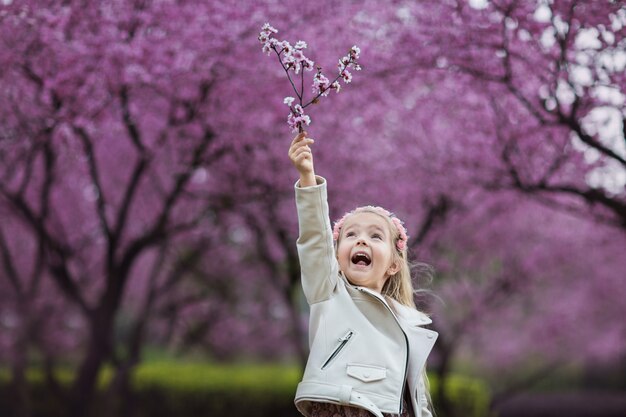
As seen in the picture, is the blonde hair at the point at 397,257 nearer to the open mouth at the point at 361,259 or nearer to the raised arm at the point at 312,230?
the open mouth at the point at 361,259

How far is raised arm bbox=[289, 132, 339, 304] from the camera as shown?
2691 mm

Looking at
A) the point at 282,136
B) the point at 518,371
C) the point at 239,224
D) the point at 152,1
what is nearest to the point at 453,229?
the point at 239,224

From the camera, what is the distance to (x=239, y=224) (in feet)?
35.9

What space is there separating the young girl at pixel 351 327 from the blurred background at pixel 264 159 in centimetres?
64

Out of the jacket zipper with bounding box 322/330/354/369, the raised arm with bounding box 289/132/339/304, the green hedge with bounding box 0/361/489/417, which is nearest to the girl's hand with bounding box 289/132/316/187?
the raised arm with bounding box 289/132/339/304

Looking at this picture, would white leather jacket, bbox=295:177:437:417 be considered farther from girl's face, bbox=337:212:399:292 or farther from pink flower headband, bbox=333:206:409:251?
pink flower headband, bbox=333:206:409:251

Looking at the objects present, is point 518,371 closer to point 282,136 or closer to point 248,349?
point 248,349

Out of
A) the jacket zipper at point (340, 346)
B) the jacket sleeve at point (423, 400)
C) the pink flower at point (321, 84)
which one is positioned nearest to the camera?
the pink flower at point (321, 84)

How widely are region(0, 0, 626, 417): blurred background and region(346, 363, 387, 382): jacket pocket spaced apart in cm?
88

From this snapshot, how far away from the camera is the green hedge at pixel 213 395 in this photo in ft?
41.9

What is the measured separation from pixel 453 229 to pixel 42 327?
672 centimetres

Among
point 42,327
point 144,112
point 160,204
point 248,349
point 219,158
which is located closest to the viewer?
point 144,112

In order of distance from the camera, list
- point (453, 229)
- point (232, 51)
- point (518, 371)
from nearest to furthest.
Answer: point (232, 51) < point (453, 229) < point (518, 371)

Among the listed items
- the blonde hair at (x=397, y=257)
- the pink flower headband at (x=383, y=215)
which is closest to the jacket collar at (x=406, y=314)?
the blonde hair at (x=397, y=257)
